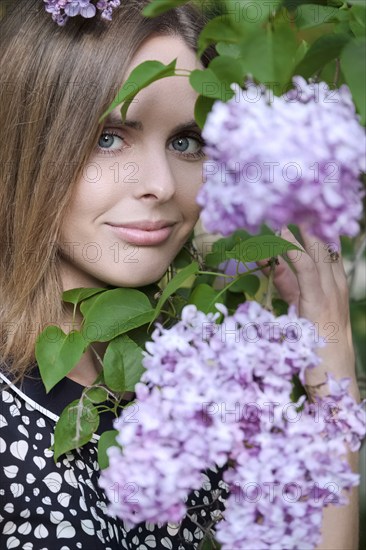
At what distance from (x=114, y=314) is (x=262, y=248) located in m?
0.20

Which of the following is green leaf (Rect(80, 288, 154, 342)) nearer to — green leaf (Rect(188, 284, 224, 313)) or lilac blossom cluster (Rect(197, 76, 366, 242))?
green leaf (Rect(188, 284, 224, 313))

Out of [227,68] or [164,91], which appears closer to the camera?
[227,68]

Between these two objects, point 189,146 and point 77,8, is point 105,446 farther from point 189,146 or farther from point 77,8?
point 77,8

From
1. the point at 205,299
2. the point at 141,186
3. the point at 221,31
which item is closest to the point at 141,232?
the point at 141,186

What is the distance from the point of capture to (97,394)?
1035mm

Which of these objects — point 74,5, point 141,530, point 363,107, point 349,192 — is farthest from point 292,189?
A: point 141,530

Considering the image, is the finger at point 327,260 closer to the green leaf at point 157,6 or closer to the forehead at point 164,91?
the forehead at point 164,91

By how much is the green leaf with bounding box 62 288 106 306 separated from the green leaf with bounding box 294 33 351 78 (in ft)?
1.47

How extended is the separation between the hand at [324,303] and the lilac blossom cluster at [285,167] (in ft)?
1.41

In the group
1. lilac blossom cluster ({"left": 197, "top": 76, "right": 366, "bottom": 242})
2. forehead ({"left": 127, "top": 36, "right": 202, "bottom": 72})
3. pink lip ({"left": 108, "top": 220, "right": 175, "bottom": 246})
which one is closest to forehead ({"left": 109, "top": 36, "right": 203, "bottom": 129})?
forehead ({"left": 127, "top": 36, "right": 202, "bottom": 72})

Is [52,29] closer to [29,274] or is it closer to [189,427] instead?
[29,274]

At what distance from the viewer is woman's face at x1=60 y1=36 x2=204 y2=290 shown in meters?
1.09

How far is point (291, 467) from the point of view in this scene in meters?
0.68

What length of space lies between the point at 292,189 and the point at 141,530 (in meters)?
0.73
